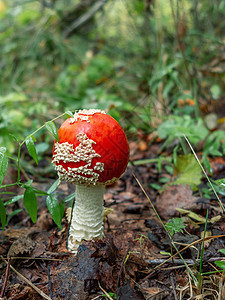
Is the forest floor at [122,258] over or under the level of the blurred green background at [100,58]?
under

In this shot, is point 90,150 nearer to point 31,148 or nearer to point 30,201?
point 31,148

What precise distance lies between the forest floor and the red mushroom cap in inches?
16.6

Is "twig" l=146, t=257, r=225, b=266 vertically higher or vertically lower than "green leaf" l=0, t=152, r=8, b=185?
lower

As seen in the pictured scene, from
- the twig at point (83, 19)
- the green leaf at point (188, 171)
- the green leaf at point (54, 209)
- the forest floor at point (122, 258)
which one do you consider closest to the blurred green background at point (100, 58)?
the twig at point (83, 19)

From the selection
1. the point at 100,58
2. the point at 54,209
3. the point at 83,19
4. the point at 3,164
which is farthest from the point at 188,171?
the point at 83,19

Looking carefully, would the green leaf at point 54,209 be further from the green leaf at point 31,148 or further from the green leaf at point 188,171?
the green leaf at point 188,171

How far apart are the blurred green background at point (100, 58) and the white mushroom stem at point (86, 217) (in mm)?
2314

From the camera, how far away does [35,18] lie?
6.61 meters

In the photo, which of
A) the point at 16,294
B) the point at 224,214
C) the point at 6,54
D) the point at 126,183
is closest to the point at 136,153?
the point at 126,183

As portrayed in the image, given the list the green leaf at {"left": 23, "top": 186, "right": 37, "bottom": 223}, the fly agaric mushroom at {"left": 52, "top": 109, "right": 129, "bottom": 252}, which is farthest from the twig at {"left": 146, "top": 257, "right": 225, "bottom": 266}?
the green leaf at {"left": 23, "top": 186, "right": 37, "bottom": 223}

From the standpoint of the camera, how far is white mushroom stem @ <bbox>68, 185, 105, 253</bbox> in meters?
2.31

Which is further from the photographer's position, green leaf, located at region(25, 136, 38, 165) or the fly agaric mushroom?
the fly agaric mushroom

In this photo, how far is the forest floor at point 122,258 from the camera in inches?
73.5

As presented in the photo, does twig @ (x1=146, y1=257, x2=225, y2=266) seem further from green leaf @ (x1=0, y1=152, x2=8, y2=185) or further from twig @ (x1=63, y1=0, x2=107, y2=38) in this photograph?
twig @ (x1=63, y1=0, x2=107, y2=38)
